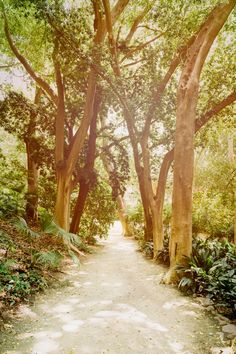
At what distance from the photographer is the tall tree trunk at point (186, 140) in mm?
7047

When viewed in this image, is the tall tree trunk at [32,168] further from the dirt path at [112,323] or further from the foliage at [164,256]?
the dirt path at [112,323]

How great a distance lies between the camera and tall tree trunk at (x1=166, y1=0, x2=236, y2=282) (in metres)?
7.05

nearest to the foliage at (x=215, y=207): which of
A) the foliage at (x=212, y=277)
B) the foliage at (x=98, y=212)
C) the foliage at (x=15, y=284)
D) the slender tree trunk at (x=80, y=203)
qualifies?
the foliage at (x=98, y=212)

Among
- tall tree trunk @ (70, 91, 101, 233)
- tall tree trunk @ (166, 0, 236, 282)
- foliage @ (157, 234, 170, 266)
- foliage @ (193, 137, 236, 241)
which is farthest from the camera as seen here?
foliage @ (193, 137, 236, 241)

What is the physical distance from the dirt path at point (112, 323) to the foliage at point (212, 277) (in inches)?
15.0

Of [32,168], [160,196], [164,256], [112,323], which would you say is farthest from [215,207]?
[112,323]

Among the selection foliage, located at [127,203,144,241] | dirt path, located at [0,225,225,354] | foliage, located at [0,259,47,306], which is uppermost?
foliage, located at [127,203,144,241]

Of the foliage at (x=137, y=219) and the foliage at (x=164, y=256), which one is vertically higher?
the foliage at (x=137, y=219)

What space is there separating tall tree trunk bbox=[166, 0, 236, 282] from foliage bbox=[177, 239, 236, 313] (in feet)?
1.18

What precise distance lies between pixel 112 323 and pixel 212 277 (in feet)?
7.76

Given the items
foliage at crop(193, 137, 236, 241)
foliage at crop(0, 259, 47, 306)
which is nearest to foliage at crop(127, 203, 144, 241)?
foliage at crop(193, 137, 236, 241)

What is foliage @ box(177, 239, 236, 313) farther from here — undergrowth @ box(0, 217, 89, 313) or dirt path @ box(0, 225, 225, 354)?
undergrowth @ box(0, 217, 89, 313)

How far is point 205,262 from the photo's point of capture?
21.8 feet

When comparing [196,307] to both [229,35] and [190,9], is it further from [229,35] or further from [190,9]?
[229,35]
